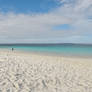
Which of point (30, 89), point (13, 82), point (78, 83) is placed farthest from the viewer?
point (78, 83)

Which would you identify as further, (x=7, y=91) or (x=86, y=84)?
(x=86, y=84)

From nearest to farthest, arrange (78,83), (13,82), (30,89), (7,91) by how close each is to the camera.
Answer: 1. (7,91)
2. (30,89)
3. (13,82)
4. (78,83)

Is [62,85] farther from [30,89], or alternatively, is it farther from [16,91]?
[16,91]

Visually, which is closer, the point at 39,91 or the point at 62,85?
the point at 39,91

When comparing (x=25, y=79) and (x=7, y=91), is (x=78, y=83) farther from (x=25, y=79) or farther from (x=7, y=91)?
(x=7, y=91)

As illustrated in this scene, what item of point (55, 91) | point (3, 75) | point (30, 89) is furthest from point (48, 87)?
point (3, 75)

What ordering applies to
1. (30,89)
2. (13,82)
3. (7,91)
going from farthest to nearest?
(13,82) → (30,89) → (7,91)

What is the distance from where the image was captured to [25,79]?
6.26 metres

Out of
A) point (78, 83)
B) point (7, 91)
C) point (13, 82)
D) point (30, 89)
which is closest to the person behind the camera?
point (7, 91)

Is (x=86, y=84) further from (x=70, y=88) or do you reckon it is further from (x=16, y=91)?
(x=16, y=91)

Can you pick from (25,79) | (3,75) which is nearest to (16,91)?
(25,79)

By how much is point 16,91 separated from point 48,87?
136 centimetres

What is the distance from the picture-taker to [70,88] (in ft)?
18.2

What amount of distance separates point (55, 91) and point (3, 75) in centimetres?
282
